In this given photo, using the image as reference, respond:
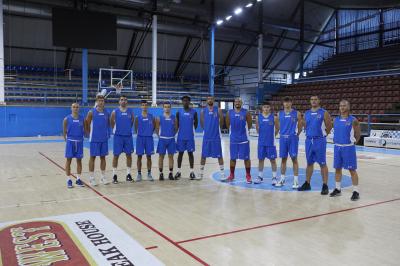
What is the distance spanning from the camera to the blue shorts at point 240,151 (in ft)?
24.1

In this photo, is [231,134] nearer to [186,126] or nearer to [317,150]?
[186,126]

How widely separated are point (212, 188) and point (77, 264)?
3837 mm

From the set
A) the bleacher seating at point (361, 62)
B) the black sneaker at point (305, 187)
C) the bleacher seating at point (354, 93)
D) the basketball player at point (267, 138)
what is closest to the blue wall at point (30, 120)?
the bleacher seating at point (354, 93)

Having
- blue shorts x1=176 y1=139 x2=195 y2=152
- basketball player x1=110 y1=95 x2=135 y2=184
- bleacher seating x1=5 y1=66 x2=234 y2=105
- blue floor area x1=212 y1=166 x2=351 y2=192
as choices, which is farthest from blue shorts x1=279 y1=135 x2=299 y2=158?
bleacher seating x1=5 y1=66 x2=234 y2=105

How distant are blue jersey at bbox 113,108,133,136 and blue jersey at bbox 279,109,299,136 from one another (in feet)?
10.3

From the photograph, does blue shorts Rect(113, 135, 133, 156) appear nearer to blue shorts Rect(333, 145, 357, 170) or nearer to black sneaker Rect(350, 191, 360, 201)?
blue shorts Rect(333, 145, 357, 170)

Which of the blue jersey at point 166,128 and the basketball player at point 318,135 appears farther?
the blue jersey at point 166,128

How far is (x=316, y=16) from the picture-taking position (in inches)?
1192

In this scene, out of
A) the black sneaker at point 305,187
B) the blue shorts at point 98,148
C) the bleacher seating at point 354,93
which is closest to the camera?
the black sneaker at point 305,187

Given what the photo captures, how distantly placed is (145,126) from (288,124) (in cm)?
300

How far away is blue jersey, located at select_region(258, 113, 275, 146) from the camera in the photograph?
7.29 meters

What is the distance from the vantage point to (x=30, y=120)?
1869 centimetres

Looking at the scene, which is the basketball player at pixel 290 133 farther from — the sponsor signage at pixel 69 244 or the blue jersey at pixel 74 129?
the blue jersey at pixel 74 129

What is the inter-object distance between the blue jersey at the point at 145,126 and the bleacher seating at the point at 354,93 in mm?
15582
